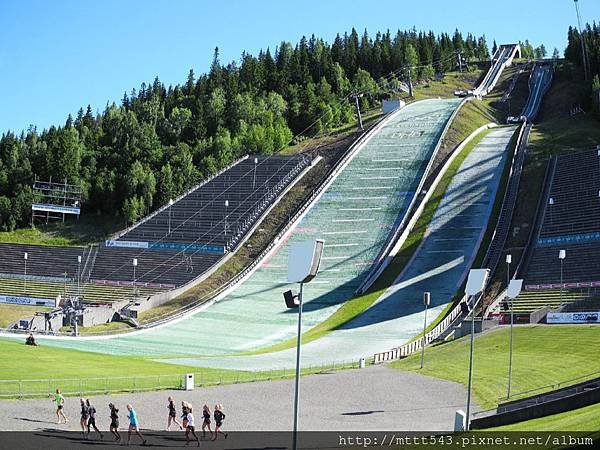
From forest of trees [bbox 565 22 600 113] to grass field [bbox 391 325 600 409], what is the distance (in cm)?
7198

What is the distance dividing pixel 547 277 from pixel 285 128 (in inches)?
2501

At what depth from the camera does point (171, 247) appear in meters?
74.4

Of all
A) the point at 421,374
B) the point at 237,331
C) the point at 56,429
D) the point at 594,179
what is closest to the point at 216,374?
the point at 421,374

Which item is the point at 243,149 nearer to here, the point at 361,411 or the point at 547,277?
the point at 547,277

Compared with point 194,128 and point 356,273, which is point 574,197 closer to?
point 356,273

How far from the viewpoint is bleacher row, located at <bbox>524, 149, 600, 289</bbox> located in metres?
55.4

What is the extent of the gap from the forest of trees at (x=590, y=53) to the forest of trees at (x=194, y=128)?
83.9 feet

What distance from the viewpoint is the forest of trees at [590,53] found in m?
112

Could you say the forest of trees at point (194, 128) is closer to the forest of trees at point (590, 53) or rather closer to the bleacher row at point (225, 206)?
the bleacher row at point (225, 206)

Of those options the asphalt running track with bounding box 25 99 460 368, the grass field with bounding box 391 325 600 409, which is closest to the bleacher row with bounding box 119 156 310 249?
the asphalt running track with bounding box 25 99 460 368

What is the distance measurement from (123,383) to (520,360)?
1694 cm

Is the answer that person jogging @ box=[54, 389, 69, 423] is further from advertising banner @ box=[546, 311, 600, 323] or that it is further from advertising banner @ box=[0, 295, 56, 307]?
advertising banner @ box=[0, 295, 56, 307]

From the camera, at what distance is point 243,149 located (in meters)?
106

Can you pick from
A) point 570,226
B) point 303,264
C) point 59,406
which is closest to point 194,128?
point 570,226
